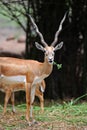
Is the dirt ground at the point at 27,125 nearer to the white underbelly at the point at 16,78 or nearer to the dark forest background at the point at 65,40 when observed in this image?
the white underbelly at the point at 16,78

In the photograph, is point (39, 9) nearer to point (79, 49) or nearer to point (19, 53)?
point (79, 49)

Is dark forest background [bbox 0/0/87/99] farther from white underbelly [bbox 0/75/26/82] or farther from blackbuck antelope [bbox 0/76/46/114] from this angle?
white underbelly [bbox 0/75/26/82]

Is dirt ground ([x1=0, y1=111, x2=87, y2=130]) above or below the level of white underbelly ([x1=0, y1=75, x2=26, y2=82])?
below

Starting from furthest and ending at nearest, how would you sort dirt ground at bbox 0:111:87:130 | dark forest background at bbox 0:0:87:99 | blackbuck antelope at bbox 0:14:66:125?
dark forest background at bbox 0:0:87:99 → blackbuck antelope at bbox 0:14:66:125 → dirt ground at bbox 0:111:87:130

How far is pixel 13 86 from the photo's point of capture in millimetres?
8695

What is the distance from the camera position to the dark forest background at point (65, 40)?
39.9ft

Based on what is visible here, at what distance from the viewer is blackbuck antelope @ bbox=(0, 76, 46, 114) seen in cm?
746

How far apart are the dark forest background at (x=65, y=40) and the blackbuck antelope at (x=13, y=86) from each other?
3.16 metres

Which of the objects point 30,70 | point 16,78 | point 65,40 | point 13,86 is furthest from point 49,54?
point 65,40

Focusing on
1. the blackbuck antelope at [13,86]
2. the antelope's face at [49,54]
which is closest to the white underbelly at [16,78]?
the blackbuck antelope at [13,86]

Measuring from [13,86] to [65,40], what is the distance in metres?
3.96

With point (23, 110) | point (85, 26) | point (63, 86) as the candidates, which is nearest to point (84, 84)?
point (63, 86)

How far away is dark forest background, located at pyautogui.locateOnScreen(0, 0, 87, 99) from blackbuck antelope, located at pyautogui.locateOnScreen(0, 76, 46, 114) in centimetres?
316

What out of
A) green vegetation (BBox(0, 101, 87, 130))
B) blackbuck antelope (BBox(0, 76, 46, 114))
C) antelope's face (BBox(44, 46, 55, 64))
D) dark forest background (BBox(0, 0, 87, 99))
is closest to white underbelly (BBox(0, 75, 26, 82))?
blackbuck antelope (BBox(0, 76, 46, 114))
